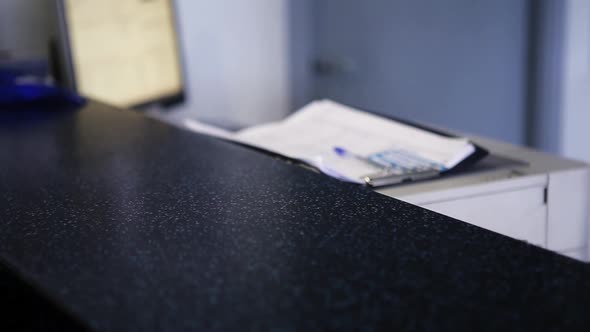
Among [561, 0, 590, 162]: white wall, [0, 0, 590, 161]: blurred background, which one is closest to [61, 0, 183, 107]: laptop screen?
[0, 0, 590, 161]: blurred background

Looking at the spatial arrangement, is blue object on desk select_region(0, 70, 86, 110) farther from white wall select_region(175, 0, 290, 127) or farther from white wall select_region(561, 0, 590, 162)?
white wall select_region(561, 0, 590, 162)

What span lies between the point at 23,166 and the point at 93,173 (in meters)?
0.11

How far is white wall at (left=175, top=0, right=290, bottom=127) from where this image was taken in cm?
228

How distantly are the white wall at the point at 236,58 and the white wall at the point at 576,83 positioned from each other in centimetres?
98

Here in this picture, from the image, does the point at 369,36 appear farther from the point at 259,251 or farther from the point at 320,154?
the point at 259,251

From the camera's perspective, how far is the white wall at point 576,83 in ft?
5.99

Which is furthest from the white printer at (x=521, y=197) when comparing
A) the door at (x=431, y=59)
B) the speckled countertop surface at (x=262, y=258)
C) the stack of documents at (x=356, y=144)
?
the door at (x=431, y=59)

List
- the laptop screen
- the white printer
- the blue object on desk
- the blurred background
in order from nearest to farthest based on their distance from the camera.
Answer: the white printer, the blue object on desk, the laptop screen, the blurred background

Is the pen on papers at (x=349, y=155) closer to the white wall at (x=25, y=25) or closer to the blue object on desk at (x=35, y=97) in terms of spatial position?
the blue object on desk at (x=35, y=97)

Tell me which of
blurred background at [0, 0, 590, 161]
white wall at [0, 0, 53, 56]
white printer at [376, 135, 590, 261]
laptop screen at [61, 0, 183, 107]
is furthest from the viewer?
blurred background at [0, 0, 590, 161]

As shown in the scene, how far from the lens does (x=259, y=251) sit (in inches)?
21.0

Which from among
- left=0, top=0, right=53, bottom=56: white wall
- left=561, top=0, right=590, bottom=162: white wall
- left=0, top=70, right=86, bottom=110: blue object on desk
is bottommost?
left=561, top=0, right=590, bottom=162: white wall

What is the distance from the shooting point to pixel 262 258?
0.52 meters

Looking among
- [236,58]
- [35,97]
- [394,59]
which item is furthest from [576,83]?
[35,97]
